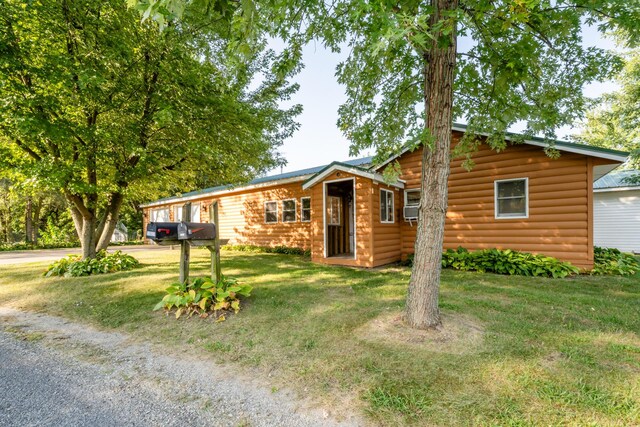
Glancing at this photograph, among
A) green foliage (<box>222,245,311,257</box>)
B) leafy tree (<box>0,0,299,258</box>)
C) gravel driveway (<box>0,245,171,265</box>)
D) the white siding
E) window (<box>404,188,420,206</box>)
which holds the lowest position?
gravel driveway (<box>0,245,171,265</box>)

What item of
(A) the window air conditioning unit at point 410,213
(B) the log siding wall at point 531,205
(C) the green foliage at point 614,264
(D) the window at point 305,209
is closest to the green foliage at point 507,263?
(B) the log siding wall at point 531,205

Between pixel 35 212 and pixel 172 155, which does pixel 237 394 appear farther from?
pixel 35 212

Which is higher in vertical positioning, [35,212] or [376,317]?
[35,212]

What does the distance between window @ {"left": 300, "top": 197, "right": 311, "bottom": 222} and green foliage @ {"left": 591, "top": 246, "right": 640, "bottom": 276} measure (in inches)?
351

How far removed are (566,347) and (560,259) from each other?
17.3ft

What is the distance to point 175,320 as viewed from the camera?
4.12 metres

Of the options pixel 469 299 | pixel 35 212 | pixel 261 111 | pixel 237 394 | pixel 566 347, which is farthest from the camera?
pixel 35 212

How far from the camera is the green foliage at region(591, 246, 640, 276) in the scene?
22.4ft

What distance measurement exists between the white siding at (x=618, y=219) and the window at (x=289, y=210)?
42.5ft

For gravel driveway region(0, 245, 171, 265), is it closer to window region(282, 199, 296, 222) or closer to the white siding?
window region(282, 199, 296, 222)

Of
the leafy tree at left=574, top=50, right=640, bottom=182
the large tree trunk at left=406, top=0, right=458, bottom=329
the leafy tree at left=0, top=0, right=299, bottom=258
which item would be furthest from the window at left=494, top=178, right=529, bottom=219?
the leafy tree at left=0, top=0, right=299, bottom=258

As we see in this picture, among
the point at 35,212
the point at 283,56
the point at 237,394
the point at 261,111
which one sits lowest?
the point at 237,394

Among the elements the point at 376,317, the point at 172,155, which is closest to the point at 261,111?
the point at 172,155

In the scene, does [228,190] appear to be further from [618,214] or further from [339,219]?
[618,214]
